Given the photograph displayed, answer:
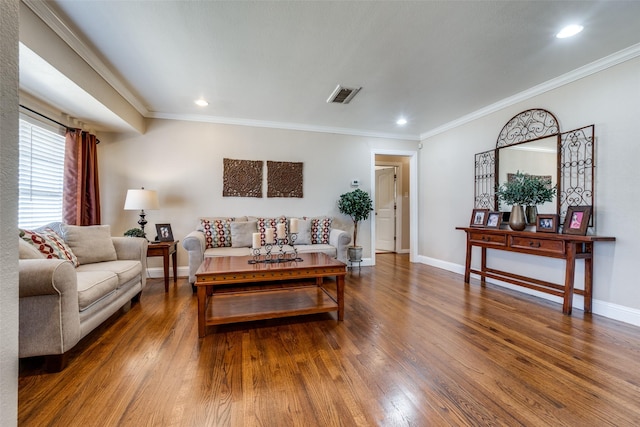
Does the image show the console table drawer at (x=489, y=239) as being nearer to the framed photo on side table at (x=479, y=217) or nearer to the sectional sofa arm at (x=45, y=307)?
the framed photo on side table at (x=479, y=217)

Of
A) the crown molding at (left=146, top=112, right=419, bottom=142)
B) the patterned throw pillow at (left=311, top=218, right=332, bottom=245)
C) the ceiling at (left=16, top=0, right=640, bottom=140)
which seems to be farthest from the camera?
the patterned throw pillow at (left=311, top=218, right=332, bottom=245)

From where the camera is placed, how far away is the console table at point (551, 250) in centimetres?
254

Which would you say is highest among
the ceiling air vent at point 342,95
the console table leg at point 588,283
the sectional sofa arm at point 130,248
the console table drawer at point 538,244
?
the ceiling air vent at point 342,95

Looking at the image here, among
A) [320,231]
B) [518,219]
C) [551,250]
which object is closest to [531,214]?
[518,219]

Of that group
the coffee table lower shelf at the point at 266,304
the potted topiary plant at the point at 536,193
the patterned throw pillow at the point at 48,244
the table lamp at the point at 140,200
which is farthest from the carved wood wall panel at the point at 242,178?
the potted topiary plant at the point at 536,193

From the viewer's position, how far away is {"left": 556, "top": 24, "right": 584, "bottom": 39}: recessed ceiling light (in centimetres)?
209

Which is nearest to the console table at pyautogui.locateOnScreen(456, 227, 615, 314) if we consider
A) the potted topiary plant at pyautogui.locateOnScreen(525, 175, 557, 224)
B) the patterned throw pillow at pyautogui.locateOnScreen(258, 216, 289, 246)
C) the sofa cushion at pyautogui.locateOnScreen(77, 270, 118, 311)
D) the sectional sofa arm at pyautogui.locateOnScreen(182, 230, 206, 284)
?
the potted topiary plant at pyautogui.locateOnScreen(525, 175, 557, 224)

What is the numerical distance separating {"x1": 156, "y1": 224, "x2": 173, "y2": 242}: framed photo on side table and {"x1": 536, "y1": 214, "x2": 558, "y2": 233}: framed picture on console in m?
4.43

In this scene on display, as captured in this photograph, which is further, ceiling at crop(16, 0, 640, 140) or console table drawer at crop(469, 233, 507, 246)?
console table drawer at crop(469, 233, 507, 246)

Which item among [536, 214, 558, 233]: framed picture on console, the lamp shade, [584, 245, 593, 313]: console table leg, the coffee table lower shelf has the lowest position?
the coffee table lower shelf

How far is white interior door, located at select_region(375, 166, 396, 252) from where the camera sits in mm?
6262

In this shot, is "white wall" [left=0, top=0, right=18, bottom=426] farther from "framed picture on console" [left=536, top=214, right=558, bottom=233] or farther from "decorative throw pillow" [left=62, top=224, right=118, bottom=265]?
"framed picture on console" [left=536, top=214, right=558, bottom=233]

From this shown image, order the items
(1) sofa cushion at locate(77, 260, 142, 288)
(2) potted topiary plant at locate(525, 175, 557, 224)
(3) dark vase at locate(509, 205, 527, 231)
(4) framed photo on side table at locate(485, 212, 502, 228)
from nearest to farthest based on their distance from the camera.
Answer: (1) sofa cushion at locate(77, 260, 142, 288) < (2) potted topiary plant at locate(525, 175, 557, 224) < (3) dark vase at locate(509, 205, 527, 231) < (4) framed photo on side table at locate(485, 212, 502, 228)

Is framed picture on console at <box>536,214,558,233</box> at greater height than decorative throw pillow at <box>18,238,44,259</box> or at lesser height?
greater
